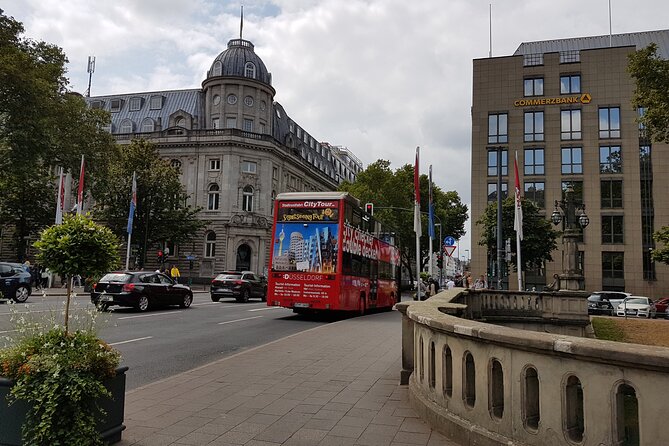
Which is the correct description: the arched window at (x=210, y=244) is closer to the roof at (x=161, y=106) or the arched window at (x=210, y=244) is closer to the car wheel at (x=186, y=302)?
the roof at (x=161, y=106)

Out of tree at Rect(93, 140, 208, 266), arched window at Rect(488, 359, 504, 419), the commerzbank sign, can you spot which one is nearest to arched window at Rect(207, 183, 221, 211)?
tree at Rect(93, 140, 208, 266)

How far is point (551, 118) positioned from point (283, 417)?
166 feet

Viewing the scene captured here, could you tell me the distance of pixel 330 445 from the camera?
484 cm

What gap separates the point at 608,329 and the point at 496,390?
18.9 metres

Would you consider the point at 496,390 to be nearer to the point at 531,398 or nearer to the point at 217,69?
the point at 531,398

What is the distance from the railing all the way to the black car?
1520cm

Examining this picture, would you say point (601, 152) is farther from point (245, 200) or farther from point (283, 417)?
point (283, 417)

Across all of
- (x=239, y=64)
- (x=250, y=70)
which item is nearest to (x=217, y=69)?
(x=239, y=64)

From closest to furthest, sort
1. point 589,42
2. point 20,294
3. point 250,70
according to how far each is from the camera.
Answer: point 20,294, point 250,70, point 589,42

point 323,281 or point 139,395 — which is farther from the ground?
point 323,281

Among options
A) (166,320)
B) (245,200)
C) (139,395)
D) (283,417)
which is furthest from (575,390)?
(245,200)

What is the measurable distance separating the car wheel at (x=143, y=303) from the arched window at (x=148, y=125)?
47.1 metres

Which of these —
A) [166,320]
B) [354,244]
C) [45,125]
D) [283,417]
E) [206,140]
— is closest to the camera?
[283,417]

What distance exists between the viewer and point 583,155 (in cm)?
4903
